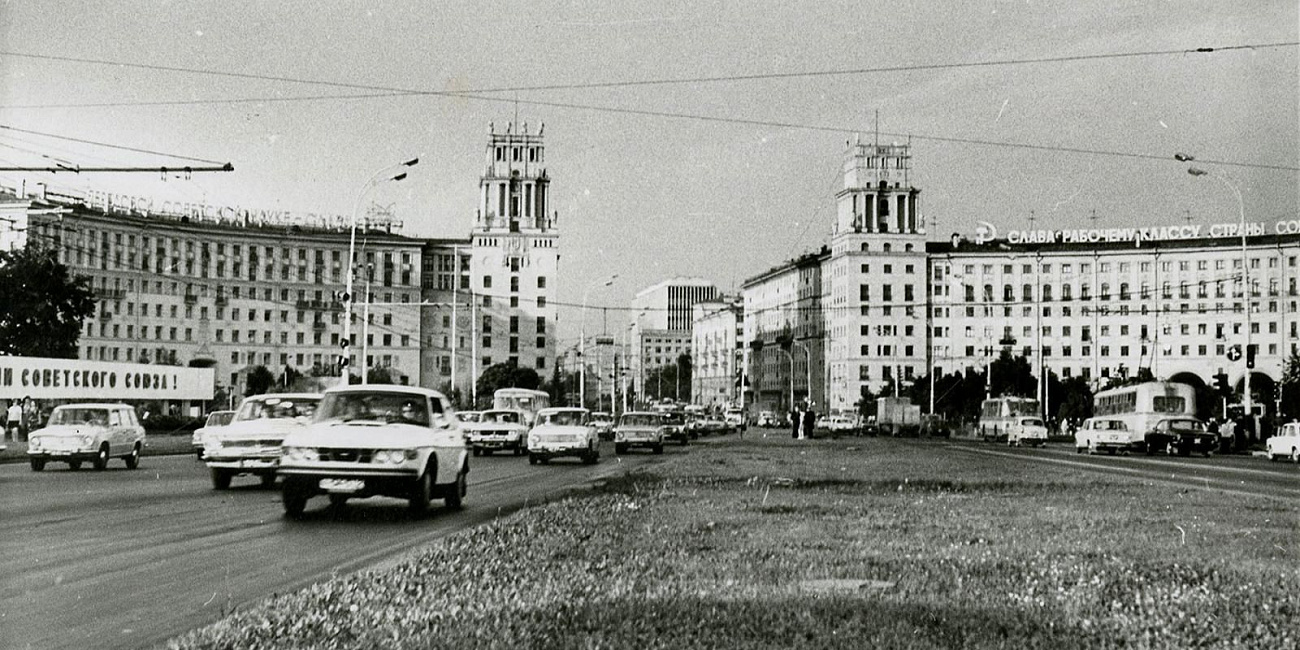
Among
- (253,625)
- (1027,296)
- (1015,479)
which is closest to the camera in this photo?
(253,625)

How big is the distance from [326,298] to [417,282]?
13.4 meters

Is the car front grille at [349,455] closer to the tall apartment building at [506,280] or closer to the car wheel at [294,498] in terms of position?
the car wheel at [294,498]

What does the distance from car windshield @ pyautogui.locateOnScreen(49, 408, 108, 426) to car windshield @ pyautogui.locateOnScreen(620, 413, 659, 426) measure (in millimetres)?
20316

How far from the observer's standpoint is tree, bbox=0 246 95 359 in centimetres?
6219

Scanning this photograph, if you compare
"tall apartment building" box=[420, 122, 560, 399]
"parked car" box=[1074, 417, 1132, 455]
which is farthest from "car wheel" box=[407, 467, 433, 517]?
"tall apartment building" box=[420, 122, 560, 399]

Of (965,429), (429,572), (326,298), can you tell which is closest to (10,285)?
(429,572)

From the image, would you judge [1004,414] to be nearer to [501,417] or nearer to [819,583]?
[501,417]

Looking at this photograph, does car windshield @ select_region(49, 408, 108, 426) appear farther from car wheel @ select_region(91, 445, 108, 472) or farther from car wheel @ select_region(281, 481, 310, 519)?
car wheel @ select_region(281, 481, 310, 519)

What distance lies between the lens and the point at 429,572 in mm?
10047

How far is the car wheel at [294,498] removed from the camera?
16.7 meters

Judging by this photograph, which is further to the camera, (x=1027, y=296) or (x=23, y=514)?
(x=1027, y=296)

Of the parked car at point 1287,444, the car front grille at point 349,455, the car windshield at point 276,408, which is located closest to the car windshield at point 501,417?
the car windshield at point 276,408

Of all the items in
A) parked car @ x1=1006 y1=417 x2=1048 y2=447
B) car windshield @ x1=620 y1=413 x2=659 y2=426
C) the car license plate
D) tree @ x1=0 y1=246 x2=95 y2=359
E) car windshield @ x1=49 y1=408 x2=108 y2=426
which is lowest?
parked car @ x1=1006 y1=417 x2=1048 y2=447

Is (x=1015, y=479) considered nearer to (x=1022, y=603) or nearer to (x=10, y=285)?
(x=1022, y=603)
